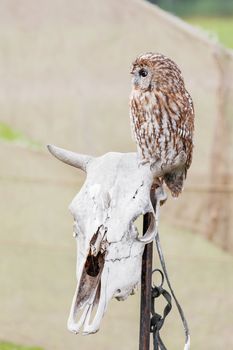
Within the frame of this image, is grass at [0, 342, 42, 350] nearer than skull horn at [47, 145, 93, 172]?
No

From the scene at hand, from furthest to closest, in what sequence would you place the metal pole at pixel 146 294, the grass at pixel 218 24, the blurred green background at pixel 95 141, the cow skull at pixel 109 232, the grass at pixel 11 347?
the grass at pixel 218 24 → the grass at pixel 11 347 → the blurred green background at pixel 95 141 → the metal pole at pixel 146 294 → the cow skull at pixel 109 232

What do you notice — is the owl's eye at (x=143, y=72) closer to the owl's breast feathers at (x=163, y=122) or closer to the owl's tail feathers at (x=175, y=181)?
the owl's breast feathers at (x=163, y=122)

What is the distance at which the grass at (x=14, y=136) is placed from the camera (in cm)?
358

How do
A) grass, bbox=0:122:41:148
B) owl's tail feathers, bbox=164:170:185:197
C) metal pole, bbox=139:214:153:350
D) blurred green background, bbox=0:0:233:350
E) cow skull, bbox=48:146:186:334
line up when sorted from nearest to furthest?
cow skull, bbox=48:146:186:334, metal pole, bbox=139:214:153:350, owl's tail feathers, bbox=164:170:185:197, blurred green background, bbox=0:0:233:350, grass, bbox=0:122:41:148

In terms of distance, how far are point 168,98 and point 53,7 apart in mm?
1657

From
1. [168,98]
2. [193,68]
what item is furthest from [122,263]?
[193,68]

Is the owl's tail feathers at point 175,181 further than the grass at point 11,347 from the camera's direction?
No

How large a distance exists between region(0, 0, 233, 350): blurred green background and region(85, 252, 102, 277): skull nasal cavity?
1.70 m

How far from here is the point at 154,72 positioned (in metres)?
1.89

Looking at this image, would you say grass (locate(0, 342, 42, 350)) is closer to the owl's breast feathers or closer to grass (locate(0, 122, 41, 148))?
grass (locate(0, 122, 41, 148))

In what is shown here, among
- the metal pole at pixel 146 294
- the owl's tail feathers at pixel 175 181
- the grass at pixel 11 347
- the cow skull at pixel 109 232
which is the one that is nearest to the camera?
the cow skull at pixel 109 232

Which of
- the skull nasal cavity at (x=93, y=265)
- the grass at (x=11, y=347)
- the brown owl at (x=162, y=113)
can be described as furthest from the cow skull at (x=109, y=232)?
the grass at (x=11, y=347)

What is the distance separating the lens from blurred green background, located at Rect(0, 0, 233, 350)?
3.38 meters

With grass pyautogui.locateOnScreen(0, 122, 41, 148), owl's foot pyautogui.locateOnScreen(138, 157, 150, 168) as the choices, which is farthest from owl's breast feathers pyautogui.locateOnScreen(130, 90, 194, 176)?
grass pyautogui.locateOnScreen(0, 122, 41, 148)
